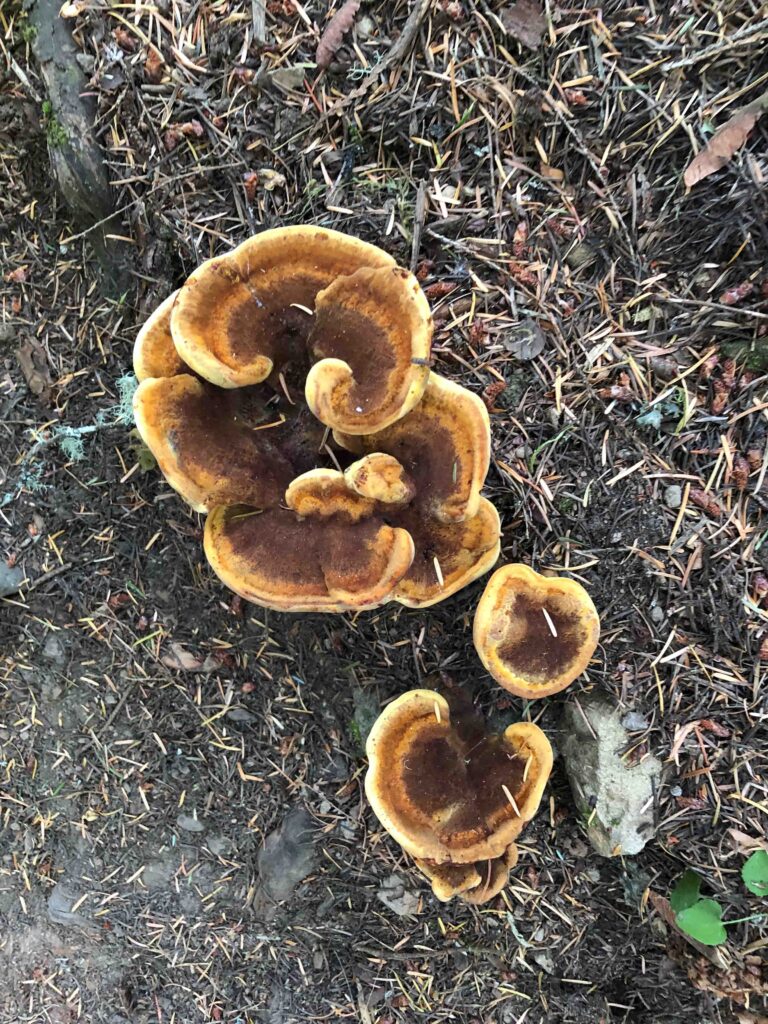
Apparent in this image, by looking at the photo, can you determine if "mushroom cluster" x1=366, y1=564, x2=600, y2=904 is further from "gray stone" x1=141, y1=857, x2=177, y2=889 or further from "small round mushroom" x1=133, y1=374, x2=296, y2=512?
"gray stone" x1=141, y1=857, x2=177, y2=889

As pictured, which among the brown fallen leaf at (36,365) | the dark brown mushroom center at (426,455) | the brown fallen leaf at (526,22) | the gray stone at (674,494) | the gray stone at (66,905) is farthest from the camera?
the gray stone at (66,905)

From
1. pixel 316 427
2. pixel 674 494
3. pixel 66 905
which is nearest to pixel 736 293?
pixel 674 494

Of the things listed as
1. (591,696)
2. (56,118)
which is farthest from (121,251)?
(591,696)

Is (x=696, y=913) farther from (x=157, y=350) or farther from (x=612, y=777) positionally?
(x=157, y=350)

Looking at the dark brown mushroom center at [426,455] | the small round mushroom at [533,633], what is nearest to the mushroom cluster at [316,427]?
the dark brown mushroom center at [426,455]

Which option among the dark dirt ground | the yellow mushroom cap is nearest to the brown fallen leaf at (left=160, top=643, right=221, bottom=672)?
the dark dirt ground

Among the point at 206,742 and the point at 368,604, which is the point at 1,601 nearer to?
the point at 206,742

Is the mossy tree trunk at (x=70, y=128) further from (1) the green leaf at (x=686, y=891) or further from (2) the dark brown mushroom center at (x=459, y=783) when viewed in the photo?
(1) the green leaf at (x=686, y=891)
